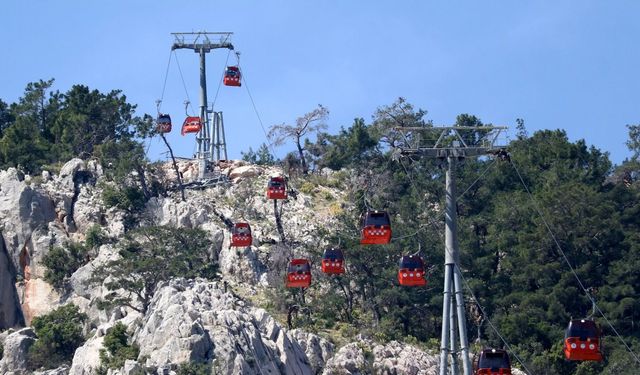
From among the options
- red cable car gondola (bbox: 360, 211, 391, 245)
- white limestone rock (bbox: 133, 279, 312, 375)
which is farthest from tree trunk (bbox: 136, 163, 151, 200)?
red cable car gondola (bbox: 360, 211, 391, 245)

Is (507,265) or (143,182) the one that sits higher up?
(143,182)

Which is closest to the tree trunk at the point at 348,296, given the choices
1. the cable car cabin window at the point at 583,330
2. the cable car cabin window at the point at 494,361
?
the cable car cabin window at the point at 583,330

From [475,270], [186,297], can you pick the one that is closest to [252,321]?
[186,297]

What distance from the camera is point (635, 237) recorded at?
87.9 m

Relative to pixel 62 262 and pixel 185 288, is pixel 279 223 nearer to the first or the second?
pixel 62 262

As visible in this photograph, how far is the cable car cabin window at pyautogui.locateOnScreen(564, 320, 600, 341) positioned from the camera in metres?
57.0

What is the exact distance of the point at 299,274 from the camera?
78188 mm

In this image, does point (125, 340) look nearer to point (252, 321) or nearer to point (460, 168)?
point (252, 321)

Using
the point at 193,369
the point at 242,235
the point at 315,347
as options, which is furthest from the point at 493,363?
the point at 242,235

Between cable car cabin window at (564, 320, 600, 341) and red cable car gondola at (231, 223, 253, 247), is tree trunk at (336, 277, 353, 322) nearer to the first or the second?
red cable car gondola at (231, 223, 253, 247)

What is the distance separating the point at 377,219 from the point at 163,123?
124ft

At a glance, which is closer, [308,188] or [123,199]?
[123,199]

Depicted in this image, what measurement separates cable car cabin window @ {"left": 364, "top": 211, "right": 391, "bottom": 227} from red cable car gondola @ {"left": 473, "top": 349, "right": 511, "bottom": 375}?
29.1ft

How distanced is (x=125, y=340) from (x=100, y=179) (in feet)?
75.2
